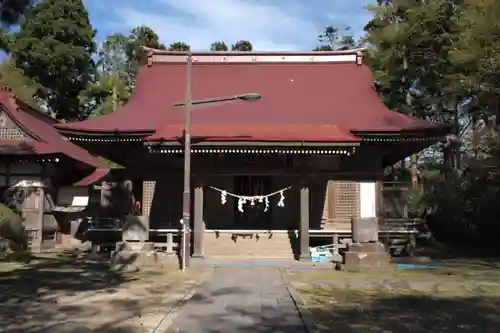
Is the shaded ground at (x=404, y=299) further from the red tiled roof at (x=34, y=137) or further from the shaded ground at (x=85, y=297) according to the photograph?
the red tiled roof at (x=34, y=137)

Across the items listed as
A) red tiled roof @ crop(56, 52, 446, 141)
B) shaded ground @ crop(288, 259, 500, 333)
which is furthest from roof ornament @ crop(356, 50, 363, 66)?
shaded ground @ crop(288, 259, 500, 333)

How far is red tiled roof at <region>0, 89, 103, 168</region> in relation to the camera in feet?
71.7

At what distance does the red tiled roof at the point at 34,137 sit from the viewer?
21859 millimetres

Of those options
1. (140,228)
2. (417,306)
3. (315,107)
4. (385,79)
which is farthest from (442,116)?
(417,306)

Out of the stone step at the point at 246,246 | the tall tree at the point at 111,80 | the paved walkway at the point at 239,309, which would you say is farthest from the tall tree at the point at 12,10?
the tall tree at the point at 111,80

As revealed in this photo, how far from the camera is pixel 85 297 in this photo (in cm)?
977

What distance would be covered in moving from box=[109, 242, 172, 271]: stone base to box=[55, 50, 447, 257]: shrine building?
1739 mm

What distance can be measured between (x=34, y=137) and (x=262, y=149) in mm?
11782

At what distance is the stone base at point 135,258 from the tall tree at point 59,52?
88.4 ft

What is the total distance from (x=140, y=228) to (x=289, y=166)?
16.9ft

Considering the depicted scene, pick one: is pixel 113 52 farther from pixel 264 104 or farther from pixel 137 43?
pixel 264 104

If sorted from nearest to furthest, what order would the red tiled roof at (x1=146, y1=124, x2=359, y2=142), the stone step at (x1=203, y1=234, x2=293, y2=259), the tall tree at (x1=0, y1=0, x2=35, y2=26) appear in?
the tall tree at (x1=0, y1=0, x2=35, y2=26) → the red tiled roof at (x1=146, y1=124, x2=359, y2=142) → the stone step at (x1=203, y1=234, x2=293, y2=259)

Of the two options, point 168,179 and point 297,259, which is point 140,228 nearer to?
point 168,179

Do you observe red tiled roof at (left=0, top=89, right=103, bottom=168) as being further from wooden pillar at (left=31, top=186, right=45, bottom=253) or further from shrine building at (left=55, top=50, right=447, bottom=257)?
shrine building at (left=55, top=50, right=447, bottom=257)
